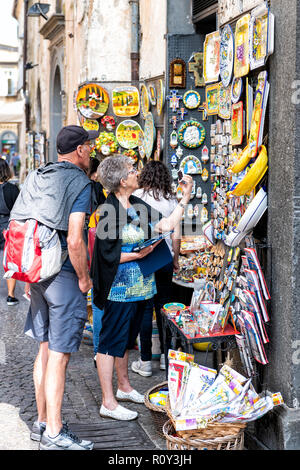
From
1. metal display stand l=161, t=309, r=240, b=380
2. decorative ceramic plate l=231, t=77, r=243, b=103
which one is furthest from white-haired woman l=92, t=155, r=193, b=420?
decorative ceramic plate l=231, t=77, r=243, b=103

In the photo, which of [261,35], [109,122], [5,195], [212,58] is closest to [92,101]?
[109,122]

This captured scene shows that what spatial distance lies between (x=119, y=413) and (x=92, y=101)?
5036mm

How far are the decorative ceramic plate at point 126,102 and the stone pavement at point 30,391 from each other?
3.12 m

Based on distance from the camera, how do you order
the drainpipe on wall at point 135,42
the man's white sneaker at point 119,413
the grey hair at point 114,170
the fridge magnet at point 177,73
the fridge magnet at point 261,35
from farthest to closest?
the drainpipe on wall at point 135,42 < the fridge magnet at point 177,73 < the man's white sneaker at point 119,413 < the grey hair at point 114,170 < the fridge magnet at point 261,35

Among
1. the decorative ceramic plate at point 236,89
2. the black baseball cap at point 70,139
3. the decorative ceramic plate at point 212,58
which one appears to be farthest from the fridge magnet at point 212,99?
the black baseball cap at point 70,139

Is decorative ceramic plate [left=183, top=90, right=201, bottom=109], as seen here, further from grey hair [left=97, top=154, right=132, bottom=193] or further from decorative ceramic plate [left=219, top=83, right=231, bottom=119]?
grey hair [left=97, top=154, right=132, bottom=193]

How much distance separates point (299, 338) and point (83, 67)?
22.2 ft

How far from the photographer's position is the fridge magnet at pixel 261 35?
11.2 ft

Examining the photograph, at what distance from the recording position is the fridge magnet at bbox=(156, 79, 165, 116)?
270 inches

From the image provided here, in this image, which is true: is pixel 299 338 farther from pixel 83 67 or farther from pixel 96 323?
pixel 83 67

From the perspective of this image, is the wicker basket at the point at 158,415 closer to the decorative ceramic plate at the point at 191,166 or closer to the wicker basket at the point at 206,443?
the wicker basket at the point at 206,443

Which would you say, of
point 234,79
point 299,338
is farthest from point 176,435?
point 234,79

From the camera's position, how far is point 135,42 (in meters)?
8.47

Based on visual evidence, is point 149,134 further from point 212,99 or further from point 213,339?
point 213,339
